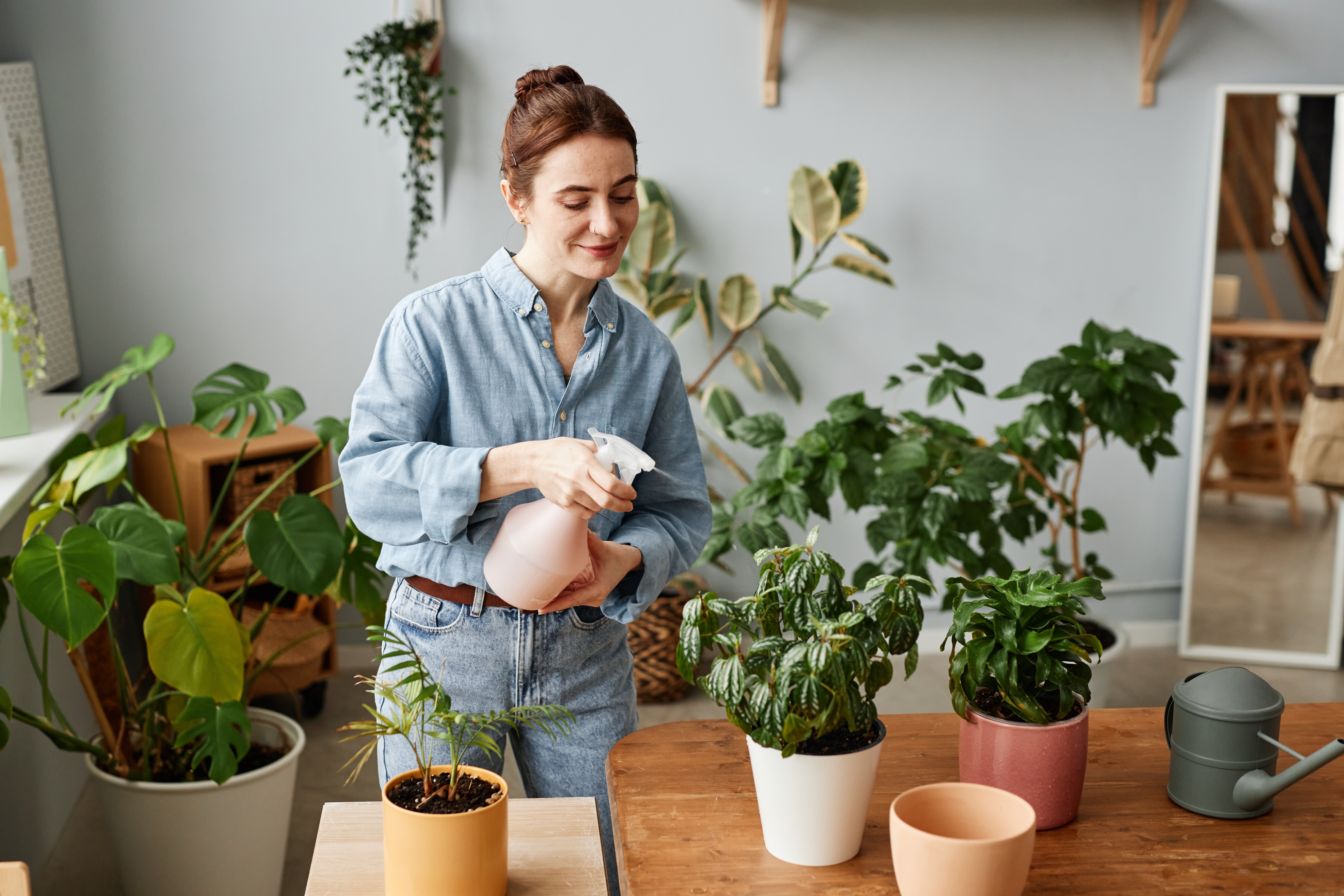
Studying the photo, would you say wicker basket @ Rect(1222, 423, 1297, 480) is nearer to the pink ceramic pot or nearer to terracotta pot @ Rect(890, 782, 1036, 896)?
the pink ceramic pot

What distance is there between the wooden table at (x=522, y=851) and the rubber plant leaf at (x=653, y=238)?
2171 mm

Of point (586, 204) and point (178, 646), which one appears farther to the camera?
point (178, 646)

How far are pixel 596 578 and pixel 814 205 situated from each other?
2.13 m

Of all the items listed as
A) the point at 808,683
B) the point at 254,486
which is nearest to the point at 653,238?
the point at 254,486

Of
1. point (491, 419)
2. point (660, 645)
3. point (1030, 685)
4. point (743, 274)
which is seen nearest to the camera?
point (1030, 685)

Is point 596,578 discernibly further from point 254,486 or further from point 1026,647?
point 254,486

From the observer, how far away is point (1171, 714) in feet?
3.71

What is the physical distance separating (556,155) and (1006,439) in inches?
71.0

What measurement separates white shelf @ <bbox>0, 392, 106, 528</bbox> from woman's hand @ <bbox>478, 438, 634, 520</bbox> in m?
1.16

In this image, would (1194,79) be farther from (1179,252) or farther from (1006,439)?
(1006,439)

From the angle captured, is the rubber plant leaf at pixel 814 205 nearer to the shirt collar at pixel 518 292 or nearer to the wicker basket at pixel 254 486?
the wicker basket at pixel 254 486

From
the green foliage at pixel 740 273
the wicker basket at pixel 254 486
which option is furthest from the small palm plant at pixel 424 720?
the green foliage at pixel 740 273

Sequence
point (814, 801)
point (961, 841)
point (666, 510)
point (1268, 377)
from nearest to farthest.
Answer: point (961, 841), point (814, 801), point (666, 510), point (1268, 377)

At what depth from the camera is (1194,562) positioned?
11.9 ft
